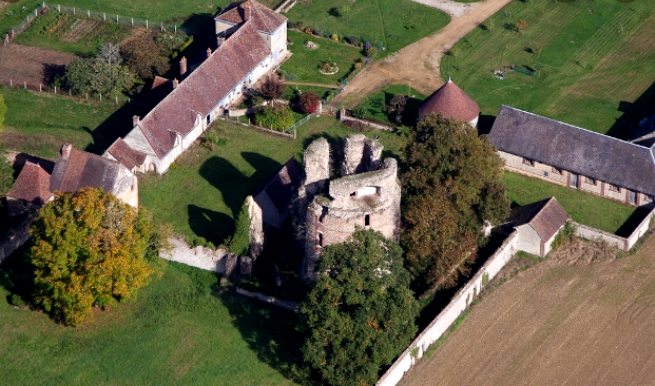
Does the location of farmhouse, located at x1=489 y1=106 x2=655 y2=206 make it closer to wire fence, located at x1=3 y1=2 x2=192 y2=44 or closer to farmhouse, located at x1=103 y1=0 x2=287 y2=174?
farmhouse, located at x1=103 y1=0 x2=287 y2=174

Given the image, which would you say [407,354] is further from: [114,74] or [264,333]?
[114,74]

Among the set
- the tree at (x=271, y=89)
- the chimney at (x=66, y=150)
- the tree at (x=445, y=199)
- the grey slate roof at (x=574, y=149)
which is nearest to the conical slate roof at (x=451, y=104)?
the grey slate roof at (x=574, y=149)

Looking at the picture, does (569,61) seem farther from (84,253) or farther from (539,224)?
(84,253)

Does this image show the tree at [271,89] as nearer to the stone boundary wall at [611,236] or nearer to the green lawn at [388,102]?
the green lawn at [388,102]

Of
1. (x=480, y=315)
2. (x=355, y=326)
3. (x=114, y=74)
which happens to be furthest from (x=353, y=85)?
(x=355, y=326)

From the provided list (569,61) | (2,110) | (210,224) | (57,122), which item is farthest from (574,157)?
(2,110)

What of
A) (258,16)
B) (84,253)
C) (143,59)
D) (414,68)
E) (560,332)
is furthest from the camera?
(414,68)
